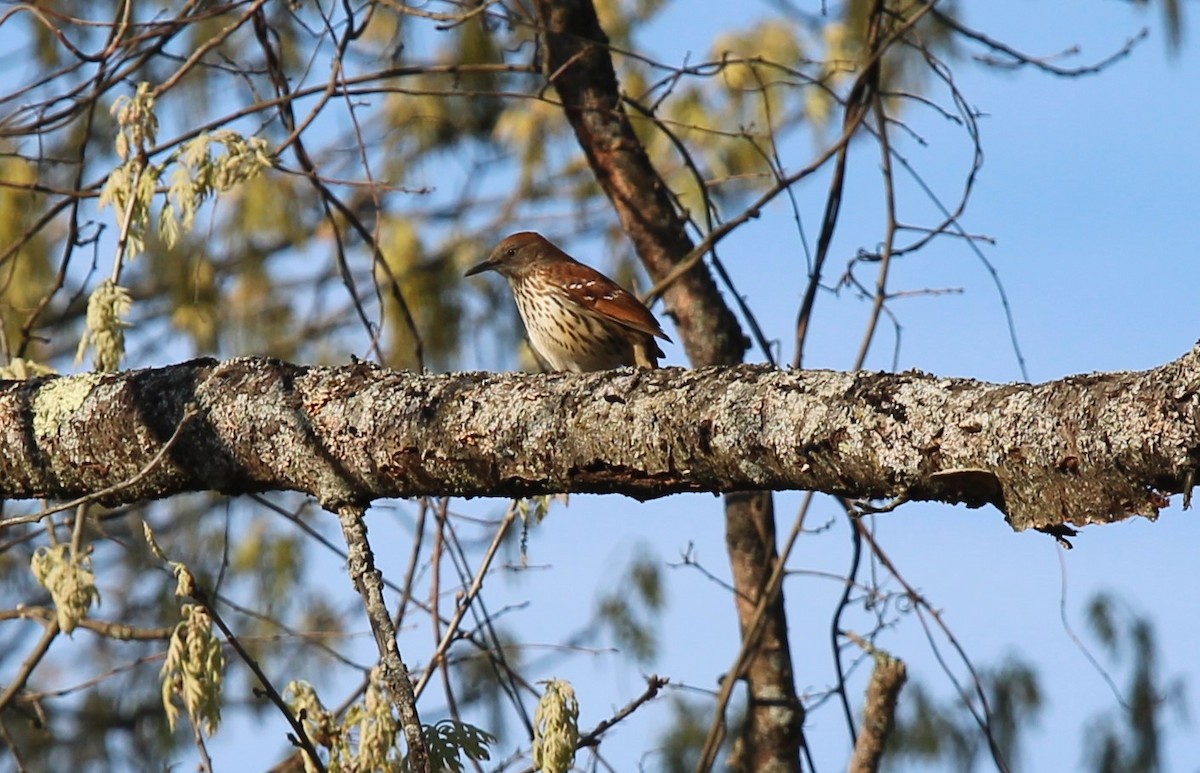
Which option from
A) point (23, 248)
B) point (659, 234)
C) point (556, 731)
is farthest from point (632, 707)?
point (23, 248)

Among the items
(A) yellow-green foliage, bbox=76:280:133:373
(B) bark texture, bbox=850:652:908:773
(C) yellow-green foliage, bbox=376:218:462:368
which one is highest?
(C) yellow-green foliage, bbox=376:218:462:368

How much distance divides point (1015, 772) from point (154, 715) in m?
4.73

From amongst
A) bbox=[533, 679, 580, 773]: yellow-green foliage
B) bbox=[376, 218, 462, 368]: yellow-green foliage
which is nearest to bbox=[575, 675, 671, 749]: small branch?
bbox=[533, 679, 580, 773]: yellow-green foliage

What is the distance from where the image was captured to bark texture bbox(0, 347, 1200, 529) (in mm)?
2078

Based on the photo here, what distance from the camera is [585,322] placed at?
572 centimetres

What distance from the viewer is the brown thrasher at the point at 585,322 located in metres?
5.60

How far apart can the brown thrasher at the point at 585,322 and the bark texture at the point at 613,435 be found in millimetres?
2547

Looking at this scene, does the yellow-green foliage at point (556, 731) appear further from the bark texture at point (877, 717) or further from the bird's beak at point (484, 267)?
the bird's beak at point (484, 267)

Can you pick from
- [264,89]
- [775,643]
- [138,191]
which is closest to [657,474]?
[138,191]

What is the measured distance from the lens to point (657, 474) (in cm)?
261

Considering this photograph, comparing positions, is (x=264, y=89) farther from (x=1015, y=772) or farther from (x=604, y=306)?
(x=1015, y=772)

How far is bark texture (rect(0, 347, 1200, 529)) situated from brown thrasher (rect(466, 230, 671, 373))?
255cm

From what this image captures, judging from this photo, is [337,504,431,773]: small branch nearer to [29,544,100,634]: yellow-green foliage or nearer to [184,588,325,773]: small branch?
[184,588,325,773]: small branch

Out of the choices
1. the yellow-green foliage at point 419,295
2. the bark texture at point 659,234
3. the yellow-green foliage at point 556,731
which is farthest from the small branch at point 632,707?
the yellow-green foliage at point 419,295
